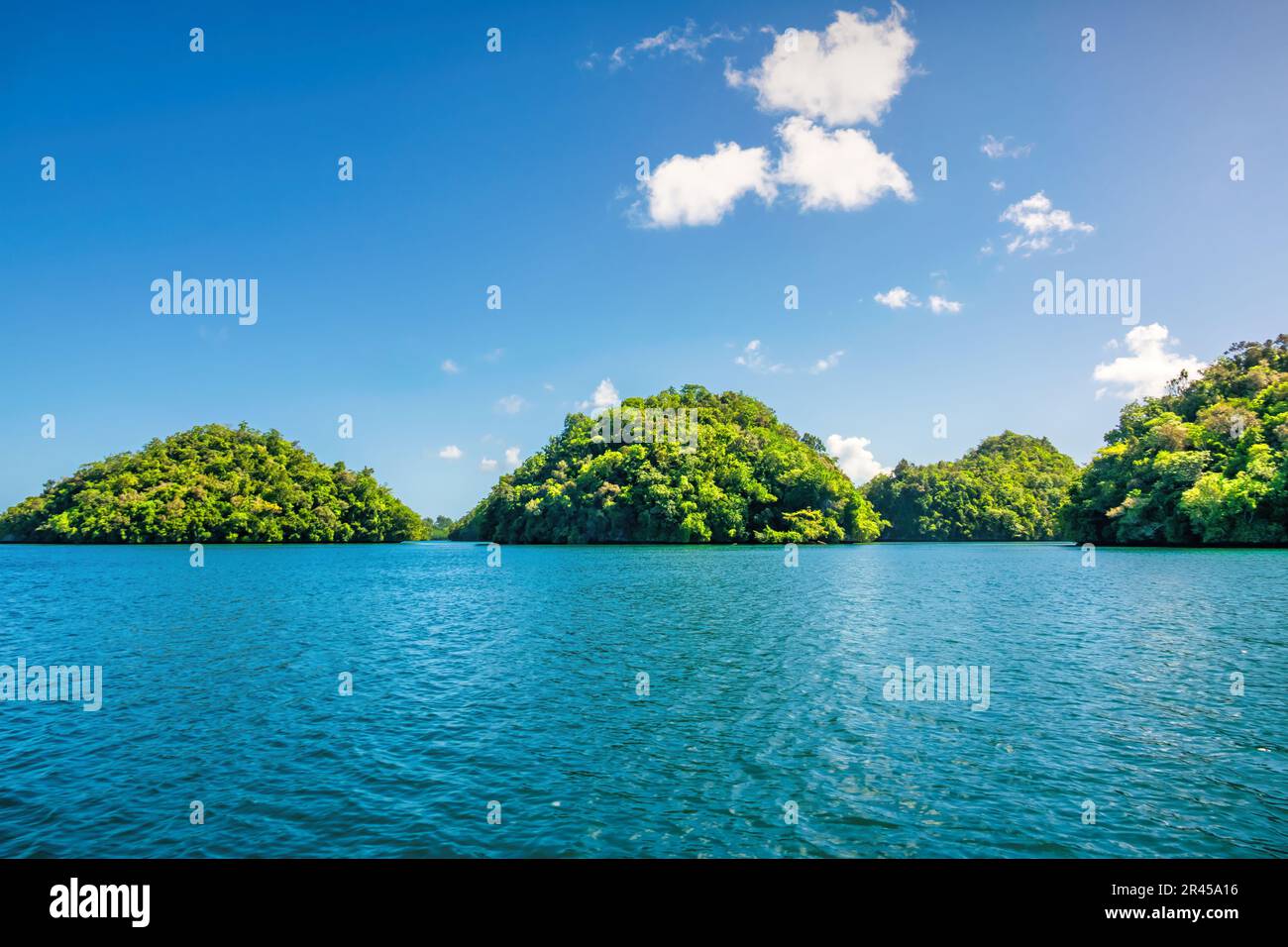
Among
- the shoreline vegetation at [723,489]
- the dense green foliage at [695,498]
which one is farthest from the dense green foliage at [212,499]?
the dense green foliage at [695,498]

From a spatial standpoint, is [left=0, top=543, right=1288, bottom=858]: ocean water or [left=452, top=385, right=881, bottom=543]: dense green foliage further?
[left=452, top=385, right=881, bottom=543]: dense green foliage

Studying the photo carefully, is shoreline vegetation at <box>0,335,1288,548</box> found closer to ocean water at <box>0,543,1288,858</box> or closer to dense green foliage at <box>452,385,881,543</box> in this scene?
dense green foliage at <box>452,385,881,543</box>

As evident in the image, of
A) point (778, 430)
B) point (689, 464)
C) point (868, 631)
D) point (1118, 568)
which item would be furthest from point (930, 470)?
point (868, 631)

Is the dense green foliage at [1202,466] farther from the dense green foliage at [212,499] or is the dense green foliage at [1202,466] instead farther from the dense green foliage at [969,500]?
the dense green foliage at [212,499]

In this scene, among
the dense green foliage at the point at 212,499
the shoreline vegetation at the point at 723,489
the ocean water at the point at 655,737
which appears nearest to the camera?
the ocean water at the point at 655,737

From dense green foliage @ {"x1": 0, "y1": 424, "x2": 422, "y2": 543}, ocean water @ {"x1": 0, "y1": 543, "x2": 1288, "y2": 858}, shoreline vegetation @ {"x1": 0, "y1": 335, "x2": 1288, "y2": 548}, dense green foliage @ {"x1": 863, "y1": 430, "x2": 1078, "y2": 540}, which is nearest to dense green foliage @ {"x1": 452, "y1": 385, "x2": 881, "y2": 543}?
shoreline vegetation @ {"x1": 0, "y1": 335, "x2": 1288, "y2": 548}

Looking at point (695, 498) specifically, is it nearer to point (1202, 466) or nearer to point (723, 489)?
point (723, 489)

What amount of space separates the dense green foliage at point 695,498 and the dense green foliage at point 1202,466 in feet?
119

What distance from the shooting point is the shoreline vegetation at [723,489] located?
249 feet

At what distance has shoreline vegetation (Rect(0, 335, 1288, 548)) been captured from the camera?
249 ft

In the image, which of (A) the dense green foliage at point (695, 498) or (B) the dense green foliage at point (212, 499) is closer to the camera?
(A) the dense green foliage at point (695, 498)

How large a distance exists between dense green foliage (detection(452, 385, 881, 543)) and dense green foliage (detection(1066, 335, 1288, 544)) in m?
36.2

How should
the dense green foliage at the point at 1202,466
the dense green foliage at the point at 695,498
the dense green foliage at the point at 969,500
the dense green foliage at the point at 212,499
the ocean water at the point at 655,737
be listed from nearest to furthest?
the ocean water at the point at 655,737
the dense green foliage at the point at 1202,466
the dense green foliage at the point at 695,498
the dense green foliage at the point at 212,499
the dense green foliage at the point at 969,500
